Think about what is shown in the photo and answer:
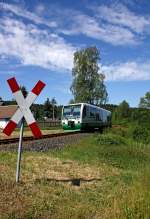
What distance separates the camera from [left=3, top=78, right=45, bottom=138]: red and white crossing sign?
337 inches

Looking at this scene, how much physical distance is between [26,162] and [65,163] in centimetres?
128

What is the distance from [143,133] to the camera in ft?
110

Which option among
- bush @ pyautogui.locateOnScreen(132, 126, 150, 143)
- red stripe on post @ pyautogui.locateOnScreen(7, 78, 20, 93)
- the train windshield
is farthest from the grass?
the train windshield

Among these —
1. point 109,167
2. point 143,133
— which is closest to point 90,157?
point 109,167

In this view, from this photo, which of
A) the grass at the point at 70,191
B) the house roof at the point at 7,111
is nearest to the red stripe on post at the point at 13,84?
the grass at the point at 70,191

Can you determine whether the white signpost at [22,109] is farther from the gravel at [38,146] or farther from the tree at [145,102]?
the tree at [145,102]

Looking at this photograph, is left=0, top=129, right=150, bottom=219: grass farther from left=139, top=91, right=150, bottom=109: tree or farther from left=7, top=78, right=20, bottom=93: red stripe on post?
left=139, top=91, right=150, bottom=109: tree

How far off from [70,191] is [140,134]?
25869 millimetres

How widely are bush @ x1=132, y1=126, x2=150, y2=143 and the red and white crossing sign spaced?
23634 millimetres

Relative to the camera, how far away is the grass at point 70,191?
6930 mm

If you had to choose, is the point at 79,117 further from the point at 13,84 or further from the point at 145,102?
the point at 145,102

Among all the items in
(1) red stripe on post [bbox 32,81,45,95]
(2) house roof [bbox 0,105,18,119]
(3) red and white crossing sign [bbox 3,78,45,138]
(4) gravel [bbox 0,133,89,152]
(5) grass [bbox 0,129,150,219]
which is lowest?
(5) grass [bbox 0,129,150,219]

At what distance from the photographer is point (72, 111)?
35.9 metres

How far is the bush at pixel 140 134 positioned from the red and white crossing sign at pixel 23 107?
23.6 meters
